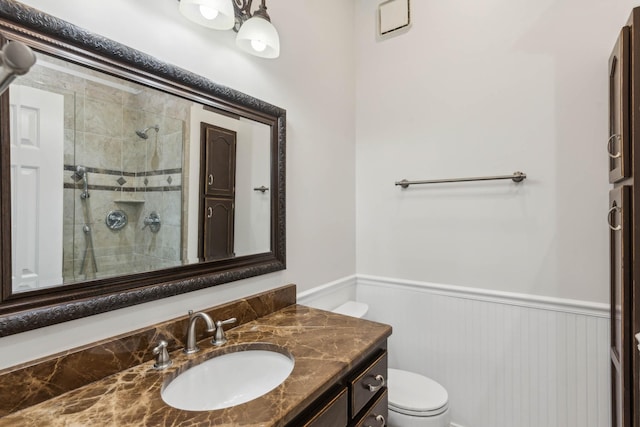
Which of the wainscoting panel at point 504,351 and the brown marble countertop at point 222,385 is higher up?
the brown marble countertop at point 222,385

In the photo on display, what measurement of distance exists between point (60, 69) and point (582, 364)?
2366 mm

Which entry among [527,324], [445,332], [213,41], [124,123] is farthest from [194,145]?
[527,324]

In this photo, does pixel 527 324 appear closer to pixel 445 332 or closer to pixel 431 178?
pixel 445 332

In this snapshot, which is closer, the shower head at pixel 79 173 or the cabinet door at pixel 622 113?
the shower head at pixel 79 173

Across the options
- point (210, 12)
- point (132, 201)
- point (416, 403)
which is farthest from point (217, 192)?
point (416, 403)

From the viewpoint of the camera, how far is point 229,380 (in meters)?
1.08

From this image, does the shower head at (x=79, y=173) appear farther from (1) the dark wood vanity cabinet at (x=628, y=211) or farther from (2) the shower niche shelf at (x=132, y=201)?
(1) the dark wood vanity cabinet at (x=628, y=211)

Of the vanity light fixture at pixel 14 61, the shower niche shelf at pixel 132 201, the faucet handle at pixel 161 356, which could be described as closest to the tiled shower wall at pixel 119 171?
the shower niche shelf at pixel 132 201

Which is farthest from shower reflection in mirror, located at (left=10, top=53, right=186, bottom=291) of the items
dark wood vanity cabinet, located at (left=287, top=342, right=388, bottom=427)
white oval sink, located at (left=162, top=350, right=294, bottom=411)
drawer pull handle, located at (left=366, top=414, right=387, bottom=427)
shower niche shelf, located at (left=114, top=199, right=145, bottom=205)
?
drawer pull handle, located at (left=366, top=414, right=387, bottom=427)

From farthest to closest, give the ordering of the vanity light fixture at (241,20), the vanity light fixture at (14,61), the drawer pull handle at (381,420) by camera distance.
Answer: the drawer pull handle at (381,420)
the vanity light fixture at (241,20)
the vanity light fixture at (14,61)

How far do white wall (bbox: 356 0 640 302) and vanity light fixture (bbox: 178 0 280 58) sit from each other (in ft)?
3.35

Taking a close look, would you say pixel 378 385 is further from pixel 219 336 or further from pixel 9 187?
pixel 9 187

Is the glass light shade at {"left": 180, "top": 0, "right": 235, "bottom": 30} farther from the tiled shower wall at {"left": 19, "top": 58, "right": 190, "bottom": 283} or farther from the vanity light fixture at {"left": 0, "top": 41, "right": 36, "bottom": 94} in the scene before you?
the vanity light fixture at {"left": 0, "top": 41, "right": 36, "bottom": 94}

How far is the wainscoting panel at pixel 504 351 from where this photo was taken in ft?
4.98
